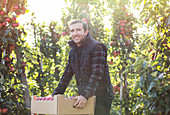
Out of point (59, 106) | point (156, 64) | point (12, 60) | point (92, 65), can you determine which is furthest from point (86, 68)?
point (12, 60)

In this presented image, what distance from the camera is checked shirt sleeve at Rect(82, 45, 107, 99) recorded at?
9.53ft

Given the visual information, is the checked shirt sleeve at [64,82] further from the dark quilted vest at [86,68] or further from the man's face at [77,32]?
the man's face at [77,32]

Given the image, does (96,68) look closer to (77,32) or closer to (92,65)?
(92,65)

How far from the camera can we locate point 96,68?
301cm

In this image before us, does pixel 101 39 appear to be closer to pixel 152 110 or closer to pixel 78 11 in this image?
pixel 78 11

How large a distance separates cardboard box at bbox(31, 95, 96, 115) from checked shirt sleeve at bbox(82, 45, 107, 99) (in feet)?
0.30

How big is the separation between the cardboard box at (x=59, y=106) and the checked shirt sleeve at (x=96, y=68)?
9 cm

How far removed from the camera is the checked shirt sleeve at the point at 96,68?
291cm

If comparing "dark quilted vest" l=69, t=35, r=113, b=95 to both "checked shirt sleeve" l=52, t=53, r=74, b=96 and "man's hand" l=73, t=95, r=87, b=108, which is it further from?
"man's hand" l=73, t=95, r=87, b=108

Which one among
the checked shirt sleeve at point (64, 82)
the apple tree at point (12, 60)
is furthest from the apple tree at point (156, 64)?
the apple tree at point (12, 60)

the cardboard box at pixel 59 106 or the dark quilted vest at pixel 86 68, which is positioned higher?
the dark quilted vest at pixel 86 68

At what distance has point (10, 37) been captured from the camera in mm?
4836

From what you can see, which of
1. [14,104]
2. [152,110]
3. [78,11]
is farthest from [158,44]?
[78,11]

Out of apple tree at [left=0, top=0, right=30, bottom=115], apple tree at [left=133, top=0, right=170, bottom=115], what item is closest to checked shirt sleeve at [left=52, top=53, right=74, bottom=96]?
apple tree at [left=133, top=0, right=170, bottom=115]
